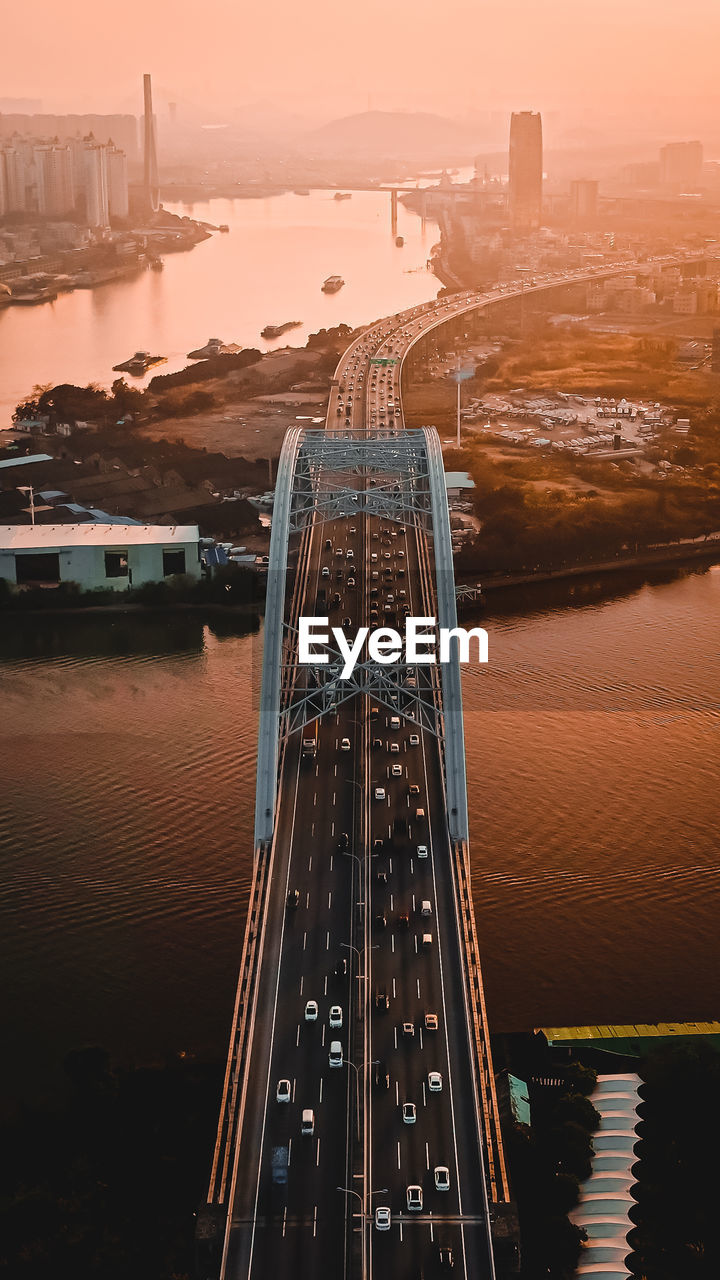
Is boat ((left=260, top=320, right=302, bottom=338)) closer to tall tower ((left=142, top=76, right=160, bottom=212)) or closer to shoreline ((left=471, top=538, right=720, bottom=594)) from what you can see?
shoreline ((left=471, top=538, right=720, bottom=594))

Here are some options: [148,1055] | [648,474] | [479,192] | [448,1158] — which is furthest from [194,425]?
[479,192]

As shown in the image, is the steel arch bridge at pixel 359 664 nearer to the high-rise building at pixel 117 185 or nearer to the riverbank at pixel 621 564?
the riverbank at pixel 621 564

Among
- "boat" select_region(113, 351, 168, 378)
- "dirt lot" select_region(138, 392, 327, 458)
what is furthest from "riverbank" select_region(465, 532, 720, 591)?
"boat" select_region(113, 351, 168, 378)

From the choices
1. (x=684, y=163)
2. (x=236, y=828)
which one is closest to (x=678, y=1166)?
(x=236, y=828)

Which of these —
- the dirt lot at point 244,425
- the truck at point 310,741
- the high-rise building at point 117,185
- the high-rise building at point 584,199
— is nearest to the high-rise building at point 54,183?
the high-rise building at point 117,185

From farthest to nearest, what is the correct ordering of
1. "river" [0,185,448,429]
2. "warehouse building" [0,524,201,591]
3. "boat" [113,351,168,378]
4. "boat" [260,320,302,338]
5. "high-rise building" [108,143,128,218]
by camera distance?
1. "high-rise building" [108,143,128,218]
2. "boat" [260,320,302,338]
3. "river" [0,185,448,429]
4. "boat" [113,351,168,378]
5. "warehouse building" [0,524,201,591]
